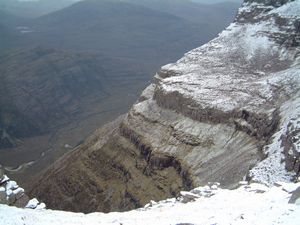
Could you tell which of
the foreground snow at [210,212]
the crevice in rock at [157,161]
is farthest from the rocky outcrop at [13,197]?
the crevice in rock at [157,161]

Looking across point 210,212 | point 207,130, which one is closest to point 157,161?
point 207,130

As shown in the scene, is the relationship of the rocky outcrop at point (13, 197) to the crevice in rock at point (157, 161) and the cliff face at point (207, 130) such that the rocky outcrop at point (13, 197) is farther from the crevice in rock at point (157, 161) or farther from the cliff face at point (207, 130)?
the crevice in rock at point (157, 161)

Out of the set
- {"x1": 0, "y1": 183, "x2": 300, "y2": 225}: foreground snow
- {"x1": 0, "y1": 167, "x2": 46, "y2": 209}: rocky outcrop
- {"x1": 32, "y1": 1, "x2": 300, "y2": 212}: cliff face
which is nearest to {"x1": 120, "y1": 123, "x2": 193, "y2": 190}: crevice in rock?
{"x1": 32, "y1": 1, "x2": 300, "y2": 212}: cliff face

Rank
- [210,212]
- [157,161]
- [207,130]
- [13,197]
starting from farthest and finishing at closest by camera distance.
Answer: [157,161] < [207,130] < [13,197] < [210,212]

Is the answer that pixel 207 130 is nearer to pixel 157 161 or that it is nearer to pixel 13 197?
pixel 157 161

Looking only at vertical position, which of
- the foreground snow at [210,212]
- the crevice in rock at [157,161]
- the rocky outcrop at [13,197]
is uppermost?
the foreground snow at [210,212]

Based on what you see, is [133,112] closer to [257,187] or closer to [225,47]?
[225,47]
